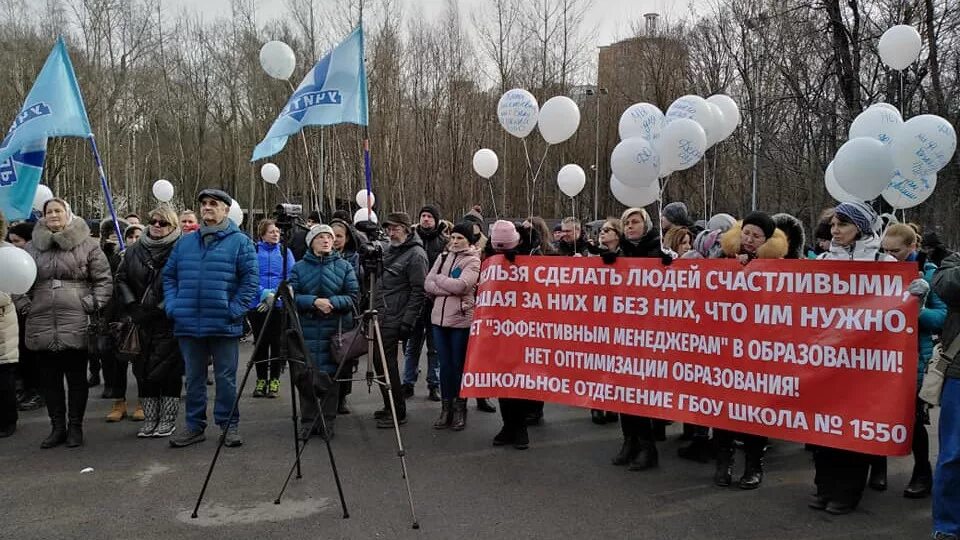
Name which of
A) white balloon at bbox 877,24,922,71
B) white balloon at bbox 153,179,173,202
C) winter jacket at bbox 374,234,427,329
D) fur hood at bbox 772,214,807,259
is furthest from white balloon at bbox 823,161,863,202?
white balloon at bbox 153,179,173,202

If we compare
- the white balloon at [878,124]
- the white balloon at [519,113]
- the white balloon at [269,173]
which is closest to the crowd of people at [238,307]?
the white balloon at [878,124]

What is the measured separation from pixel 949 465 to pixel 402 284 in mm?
4333

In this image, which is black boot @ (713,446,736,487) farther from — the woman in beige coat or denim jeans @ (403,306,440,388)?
the woman in beige coat

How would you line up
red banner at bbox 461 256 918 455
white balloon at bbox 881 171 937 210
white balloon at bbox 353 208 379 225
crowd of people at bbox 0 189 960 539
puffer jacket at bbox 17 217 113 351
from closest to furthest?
red banner at bbox 461 256 918 455
crowd of people at bbox 0 189 960 539
white balloon at bbox 881 171 937 210
puffer jacket at bbox 17 217 113 351
white balloon at bbox 353 208 379 225

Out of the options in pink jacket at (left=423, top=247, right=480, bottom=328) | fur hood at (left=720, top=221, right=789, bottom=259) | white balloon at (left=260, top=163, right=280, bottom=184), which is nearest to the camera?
fur hood at (left=720, top=221, right=789, bottom=259)

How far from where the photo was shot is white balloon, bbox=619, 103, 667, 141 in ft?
23.5

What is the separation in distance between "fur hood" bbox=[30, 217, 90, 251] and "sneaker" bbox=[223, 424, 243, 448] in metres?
2.02

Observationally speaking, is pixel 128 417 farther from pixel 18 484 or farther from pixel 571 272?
pixel 571 272

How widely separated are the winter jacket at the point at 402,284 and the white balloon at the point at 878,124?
4193 millimetres

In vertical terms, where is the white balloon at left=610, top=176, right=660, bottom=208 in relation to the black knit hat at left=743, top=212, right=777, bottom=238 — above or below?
above

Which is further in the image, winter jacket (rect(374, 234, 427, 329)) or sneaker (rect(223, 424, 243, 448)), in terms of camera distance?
winter jacket (rect(374, 234, 427, 329))

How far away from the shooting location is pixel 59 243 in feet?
18.6

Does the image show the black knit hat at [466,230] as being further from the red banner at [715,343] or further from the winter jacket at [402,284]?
the red banner at [715,343]

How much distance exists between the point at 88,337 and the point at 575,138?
73.2 ft
